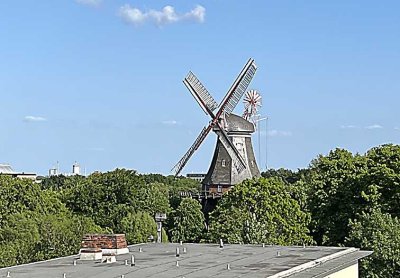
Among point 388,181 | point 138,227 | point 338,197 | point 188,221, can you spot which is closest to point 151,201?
point 188,221

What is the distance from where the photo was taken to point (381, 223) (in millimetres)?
37156

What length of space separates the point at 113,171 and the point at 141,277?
42.5 meters

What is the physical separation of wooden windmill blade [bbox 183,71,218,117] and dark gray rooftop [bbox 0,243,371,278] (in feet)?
132

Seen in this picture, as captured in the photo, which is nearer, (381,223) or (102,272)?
(102,272)

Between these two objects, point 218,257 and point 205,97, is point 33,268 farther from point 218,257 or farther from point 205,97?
point 205,97

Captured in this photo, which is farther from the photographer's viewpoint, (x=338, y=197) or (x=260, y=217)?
(x=338, y=197)

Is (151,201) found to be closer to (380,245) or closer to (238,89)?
(238,89)

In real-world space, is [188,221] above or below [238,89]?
below

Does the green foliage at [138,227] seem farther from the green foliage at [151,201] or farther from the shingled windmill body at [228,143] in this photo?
the shingled windmill body at [228,143]

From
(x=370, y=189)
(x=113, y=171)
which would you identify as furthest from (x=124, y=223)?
(x=370, y=189)

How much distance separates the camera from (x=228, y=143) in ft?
214

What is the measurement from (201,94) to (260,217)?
2695 cm

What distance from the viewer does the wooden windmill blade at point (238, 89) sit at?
67000mm

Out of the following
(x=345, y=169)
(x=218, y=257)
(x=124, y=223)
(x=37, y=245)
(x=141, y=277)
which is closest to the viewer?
(x=141, y=277)
